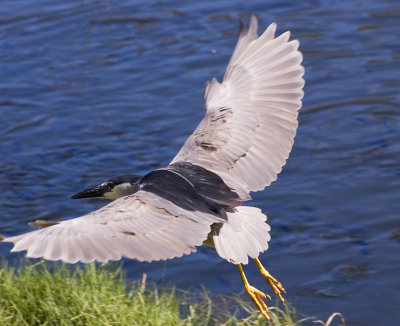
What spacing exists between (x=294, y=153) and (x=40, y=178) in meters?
2.11

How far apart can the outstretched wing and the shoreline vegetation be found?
0.71 metres

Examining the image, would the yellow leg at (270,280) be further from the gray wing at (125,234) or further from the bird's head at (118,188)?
the bird's head at (118,188)

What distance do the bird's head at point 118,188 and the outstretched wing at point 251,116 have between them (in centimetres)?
28

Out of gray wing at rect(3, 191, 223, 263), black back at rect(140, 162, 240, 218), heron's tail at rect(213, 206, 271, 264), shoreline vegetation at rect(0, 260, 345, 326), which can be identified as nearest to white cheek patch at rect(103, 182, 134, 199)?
black back at rect(140, 162, 240, 218)

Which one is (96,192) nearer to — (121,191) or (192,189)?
(121,191)

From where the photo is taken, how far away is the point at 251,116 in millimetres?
5246

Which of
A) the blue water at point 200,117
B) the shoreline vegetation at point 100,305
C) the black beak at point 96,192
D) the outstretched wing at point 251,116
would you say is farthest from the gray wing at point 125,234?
the blue water at point 200,117

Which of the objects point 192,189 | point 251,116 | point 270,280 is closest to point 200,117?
point 251,116

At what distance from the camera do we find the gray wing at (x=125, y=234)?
3.81 meters

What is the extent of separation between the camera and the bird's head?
5000mm

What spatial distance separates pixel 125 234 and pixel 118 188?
1098mm

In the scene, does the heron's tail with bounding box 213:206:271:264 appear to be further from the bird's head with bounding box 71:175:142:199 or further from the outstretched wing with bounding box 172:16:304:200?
the bird's head with bounding box 71:175:142:199

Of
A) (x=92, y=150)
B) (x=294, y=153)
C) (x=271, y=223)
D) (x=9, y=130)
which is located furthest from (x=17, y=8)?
(x=271, y=223)

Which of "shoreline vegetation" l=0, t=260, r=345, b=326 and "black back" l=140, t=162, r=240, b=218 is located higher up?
"black back" l=140, t=162, r=240, b=218
